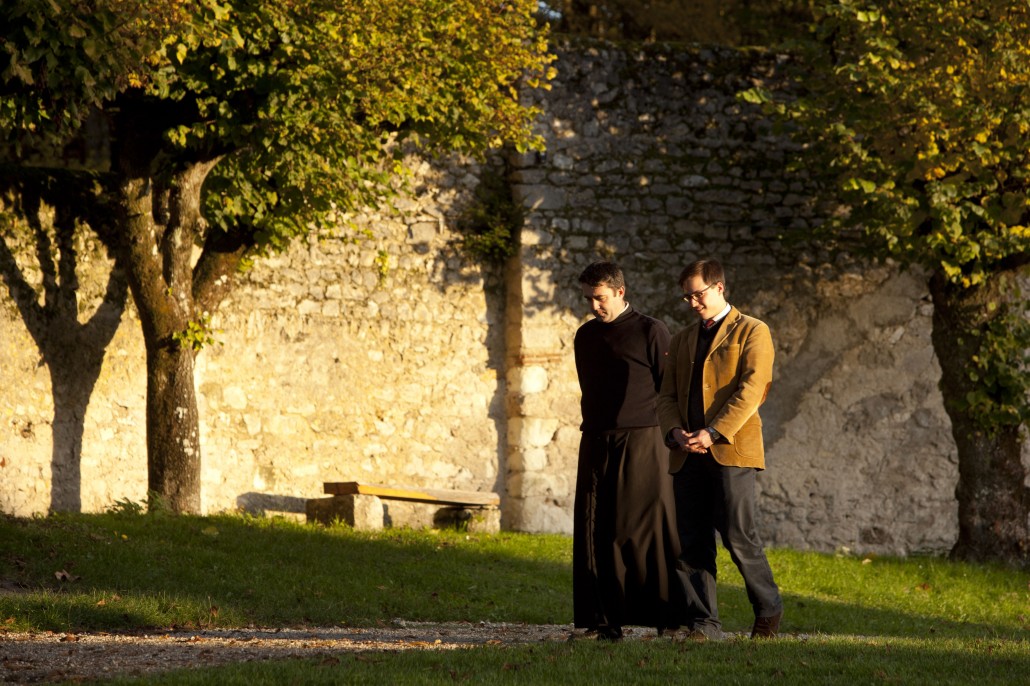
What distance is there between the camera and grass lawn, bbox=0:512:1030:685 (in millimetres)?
5555

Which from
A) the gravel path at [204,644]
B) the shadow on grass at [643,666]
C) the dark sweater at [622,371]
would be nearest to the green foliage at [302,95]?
the gravel path at [204,644]

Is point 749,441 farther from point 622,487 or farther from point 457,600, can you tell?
point 457,600

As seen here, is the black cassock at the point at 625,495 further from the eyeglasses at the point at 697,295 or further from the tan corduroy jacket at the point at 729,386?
the eyeglasses at the point at 697,295

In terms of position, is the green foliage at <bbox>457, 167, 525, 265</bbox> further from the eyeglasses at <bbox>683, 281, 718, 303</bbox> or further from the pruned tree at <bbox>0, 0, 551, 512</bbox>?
the eyeglasses at <bbox>683, 281, 718, 303</bbox>

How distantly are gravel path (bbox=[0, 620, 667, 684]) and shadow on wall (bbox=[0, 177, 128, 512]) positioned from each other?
427 cm

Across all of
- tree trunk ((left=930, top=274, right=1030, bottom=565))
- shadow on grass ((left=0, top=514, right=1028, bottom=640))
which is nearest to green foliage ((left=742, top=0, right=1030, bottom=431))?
tree trunk ((left=930, top=274, right=1030, bottom=565))

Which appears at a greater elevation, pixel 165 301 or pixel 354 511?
pixel 165 301

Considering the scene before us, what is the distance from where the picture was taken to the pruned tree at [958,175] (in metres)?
11.1

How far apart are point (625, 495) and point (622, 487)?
0.04 metres

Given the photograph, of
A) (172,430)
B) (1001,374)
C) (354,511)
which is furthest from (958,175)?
(172,430)

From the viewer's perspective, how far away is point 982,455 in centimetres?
1225

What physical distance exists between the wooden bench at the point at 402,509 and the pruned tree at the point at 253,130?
1.25m

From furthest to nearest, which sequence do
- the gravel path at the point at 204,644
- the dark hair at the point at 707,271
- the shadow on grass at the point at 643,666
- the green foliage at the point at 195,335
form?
the green foliage at the point at 195,335, the dark hair at the point at 707,271, the gravel path at the point at 204,644, the shadow on grass at the point at 643,666

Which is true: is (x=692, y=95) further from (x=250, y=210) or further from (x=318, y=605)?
(x=318, y=605)
